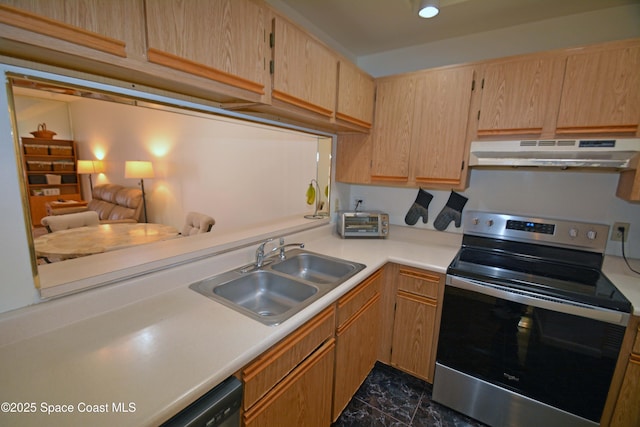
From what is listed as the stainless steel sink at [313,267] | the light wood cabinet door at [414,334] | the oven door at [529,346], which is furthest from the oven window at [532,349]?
the stainless steel sink at [313,267]

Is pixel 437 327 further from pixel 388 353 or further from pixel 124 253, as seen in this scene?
pixel 124 253

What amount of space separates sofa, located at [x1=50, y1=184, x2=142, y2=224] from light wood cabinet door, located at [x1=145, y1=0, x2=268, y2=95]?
1.74 meters

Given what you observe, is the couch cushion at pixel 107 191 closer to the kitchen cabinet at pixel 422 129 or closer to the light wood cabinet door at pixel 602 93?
the kitchen cabinet at pixel 422 129

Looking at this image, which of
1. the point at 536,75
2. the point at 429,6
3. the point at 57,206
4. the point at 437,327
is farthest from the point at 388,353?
the point at 57,206

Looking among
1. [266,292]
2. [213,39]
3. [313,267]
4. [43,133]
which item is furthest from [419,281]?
[43,133]

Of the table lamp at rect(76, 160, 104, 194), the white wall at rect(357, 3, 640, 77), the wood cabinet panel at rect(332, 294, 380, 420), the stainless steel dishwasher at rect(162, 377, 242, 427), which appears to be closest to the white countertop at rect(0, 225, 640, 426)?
the stainless steel dishwasher at rect(162, 377, 242, 427)

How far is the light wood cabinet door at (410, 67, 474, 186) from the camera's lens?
5.97 ft

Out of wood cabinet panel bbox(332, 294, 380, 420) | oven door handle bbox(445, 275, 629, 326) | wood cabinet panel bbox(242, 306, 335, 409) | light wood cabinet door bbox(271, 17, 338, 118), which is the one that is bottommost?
wood cabinet panel bbox(332, 294, 380, 420)

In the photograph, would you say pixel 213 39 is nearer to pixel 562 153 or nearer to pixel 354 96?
pixel 354 96

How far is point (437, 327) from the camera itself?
5.79 ft

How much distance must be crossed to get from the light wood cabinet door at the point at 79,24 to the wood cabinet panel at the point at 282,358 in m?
1.06

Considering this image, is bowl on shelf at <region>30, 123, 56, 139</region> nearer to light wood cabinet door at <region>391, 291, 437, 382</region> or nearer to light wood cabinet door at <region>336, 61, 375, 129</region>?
light wood cabinet door at <region>336, 61, 375, 129</region>

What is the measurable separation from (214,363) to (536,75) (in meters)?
2.19

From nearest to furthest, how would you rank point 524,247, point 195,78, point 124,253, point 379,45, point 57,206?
point 195,78
point 124,253
point 57,206
point 524,247
point 379,45
